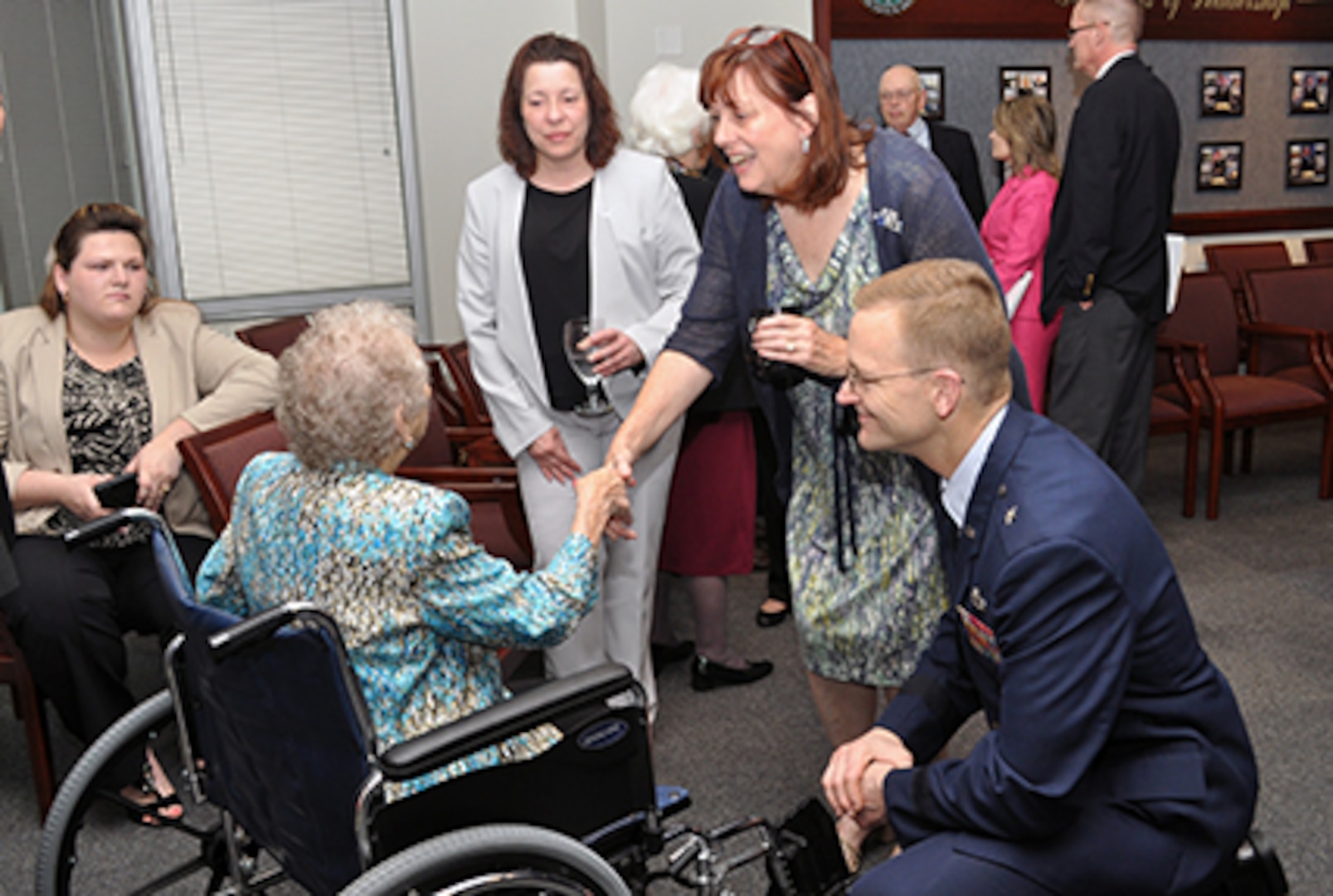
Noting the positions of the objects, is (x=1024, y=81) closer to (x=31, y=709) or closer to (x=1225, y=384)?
(x=1225, y=384)

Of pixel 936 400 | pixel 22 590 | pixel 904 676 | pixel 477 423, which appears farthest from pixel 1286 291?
pixel 22 590

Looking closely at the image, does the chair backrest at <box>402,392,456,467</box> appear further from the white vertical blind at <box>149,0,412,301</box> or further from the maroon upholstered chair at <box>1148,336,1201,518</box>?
the maroon upholstered chair at <box>1148,336,1201,518</box>

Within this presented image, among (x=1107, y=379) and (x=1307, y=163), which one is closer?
(x=1107, y=379)

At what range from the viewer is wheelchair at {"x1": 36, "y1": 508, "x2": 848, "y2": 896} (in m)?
1.53

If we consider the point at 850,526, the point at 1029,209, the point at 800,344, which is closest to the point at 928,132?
the point at 1029,209

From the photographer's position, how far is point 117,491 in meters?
2.23

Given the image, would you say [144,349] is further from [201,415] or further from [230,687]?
[230,687]

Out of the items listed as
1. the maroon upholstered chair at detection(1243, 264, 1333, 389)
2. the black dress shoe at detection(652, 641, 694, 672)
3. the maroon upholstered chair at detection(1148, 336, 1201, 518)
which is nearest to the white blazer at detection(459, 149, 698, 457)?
the black dress shoe at detection(652, 641, 694, 672)

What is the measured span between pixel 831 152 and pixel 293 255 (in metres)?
3.88

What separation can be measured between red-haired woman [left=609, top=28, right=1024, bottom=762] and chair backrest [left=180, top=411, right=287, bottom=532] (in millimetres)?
897

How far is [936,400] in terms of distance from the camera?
5.36ft

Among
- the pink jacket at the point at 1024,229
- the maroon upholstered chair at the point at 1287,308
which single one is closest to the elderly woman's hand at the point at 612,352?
the pink jacket at the point at 1024,229

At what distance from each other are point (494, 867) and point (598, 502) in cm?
68

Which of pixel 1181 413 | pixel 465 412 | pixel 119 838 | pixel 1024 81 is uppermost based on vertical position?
pixel 1024 81
